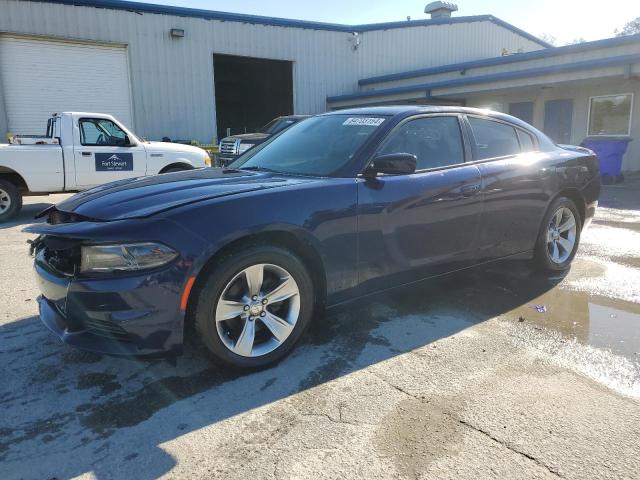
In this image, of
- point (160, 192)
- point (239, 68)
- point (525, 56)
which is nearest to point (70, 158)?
point (160, 192)

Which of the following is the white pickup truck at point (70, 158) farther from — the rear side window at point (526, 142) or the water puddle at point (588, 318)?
the water puddle at point (588, 318)

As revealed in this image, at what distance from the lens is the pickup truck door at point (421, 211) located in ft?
11.1

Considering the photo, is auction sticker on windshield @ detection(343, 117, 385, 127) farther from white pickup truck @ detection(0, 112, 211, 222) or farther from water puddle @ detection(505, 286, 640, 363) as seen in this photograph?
white pickup truck @ detection(0, 112, 211, 222)

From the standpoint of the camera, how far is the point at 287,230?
297 centimetres

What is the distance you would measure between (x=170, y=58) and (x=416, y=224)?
52.4 ft

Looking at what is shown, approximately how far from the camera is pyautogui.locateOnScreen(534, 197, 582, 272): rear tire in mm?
4754

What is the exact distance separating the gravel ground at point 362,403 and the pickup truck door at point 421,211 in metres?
0.47

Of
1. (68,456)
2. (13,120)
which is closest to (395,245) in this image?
(68,456)

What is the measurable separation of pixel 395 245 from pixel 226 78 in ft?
79.7

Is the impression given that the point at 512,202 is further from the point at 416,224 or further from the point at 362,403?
the point at 362,403

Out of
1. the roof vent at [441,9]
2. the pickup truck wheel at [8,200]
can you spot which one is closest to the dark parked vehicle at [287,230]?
the pickup truck wheel at [8,200]

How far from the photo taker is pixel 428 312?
13.1 feet

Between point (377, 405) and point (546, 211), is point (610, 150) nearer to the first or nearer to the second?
point (546, 211)

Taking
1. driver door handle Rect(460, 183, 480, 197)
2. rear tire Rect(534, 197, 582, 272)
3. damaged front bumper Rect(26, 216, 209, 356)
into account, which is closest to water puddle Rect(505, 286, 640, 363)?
rear tire Rect(534, 197, 582, 272)
